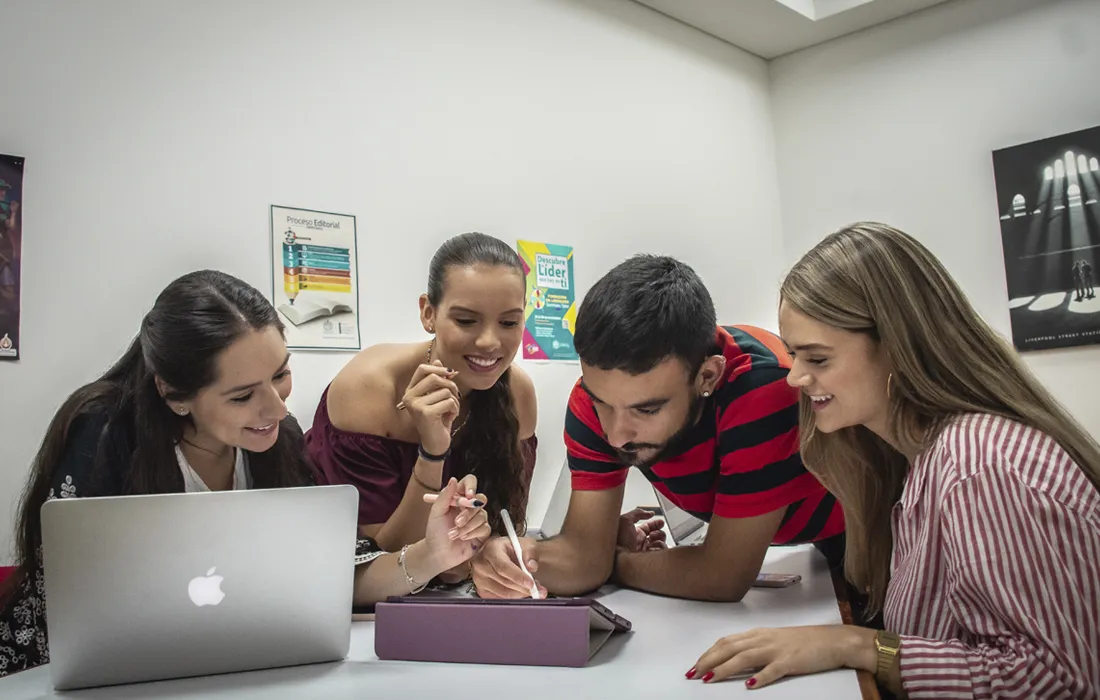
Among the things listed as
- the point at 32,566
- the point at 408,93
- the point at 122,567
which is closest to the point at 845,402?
the point at 122,567

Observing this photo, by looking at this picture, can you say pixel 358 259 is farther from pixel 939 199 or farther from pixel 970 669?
pixel 939 199

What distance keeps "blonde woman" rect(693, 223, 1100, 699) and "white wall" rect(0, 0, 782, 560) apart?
1.59 m

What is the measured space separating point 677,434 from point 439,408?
61 cm

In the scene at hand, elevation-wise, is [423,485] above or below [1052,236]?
below

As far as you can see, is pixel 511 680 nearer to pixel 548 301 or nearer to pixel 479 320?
pixel 479 320

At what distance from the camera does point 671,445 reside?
153cm

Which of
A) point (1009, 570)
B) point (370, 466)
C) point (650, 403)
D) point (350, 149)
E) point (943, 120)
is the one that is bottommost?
point (1009, 570)

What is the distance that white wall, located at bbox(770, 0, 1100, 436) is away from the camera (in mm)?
3373

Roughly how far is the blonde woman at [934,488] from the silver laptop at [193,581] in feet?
1.69

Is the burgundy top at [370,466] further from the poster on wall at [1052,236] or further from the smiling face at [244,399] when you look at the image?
the poster on wall at [1052,236]

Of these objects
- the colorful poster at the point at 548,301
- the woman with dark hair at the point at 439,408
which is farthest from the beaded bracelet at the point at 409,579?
the colorful poster at the point at 548,301

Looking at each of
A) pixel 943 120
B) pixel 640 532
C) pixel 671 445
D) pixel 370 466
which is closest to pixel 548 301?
pixel 370 466

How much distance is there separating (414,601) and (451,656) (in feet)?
0.29

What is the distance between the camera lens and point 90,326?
6.58 feet
